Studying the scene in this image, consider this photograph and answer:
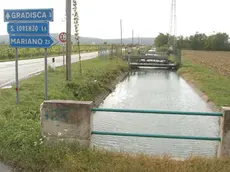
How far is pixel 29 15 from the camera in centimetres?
671

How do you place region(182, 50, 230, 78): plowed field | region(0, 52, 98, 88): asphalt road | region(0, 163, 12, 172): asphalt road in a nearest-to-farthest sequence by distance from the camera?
1. region(0, 163, 12, 172): asphalt road
2. region(0, 52, 98, 88): asphalt road
3. region(182, 50, 230, 78): plowed field

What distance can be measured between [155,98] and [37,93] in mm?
6969

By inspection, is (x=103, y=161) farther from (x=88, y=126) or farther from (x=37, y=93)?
(x=37, y=93)

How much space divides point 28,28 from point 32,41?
33 centimetres

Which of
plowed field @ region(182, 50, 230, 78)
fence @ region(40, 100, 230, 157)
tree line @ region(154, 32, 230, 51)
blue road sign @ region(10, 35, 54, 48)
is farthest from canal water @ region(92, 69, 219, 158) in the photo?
tree line @ region(154, 32, 230, 51)

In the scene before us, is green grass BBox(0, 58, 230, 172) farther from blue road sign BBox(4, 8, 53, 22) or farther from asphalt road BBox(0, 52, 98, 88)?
asphalt road BBox(0, 52, 98, 88)

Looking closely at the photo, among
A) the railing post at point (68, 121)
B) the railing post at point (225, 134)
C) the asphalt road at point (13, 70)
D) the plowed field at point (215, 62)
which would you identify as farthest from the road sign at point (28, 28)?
the plowed field at point (215, 62)

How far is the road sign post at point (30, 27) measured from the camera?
21.8ft

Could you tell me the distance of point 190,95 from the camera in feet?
52.2

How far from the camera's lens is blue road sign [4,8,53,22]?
6.59 m

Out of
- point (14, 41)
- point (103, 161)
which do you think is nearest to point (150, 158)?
point (103, 161)

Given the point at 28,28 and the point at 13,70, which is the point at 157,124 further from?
the point at 13,70

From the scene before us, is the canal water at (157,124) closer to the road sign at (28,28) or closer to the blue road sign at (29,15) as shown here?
the road sign at (28,28)

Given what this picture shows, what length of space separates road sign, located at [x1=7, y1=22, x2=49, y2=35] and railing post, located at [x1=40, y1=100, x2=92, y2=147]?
101 inches
